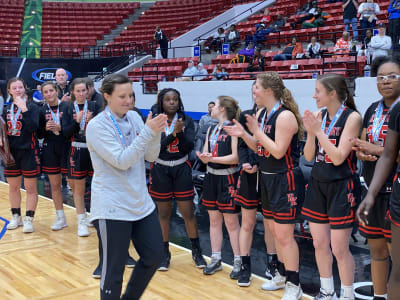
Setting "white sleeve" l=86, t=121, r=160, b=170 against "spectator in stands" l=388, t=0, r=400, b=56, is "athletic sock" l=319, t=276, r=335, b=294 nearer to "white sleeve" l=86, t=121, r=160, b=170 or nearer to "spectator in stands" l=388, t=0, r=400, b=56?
"white sleeve" l=86, t=121, r=160, b=170

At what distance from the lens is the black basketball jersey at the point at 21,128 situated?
5.23 metres

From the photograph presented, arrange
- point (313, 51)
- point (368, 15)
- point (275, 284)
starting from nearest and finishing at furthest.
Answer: point (275, 284)
point (368, 15)
point (313, 51)

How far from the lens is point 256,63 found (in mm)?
11039

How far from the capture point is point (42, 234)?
542cm

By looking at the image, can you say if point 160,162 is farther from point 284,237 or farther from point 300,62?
point 300,62

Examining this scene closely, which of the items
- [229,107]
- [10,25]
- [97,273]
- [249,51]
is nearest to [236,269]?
[97,273]

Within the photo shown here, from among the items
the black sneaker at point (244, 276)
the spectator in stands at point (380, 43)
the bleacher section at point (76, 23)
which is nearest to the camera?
the black sneaker at point (244, 276)

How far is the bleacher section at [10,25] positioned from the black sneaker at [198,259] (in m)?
15.9

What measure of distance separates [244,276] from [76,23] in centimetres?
1995

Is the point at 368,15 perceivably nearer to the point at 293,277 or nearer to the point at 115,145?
the point at 293,277

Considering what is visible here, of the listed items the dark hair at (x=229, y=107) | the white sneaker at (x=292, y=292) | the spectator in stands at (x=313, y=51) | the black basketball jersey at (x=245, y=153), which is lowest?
the white sneaker at (x=292, y=292)

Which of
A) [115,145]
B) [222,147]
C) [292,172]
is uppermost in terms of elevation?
[115,145]

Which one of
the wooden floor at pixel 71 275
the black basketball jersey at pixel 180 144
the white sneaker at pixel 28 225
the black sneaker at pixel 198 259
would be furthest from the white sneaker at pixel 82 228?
the black basketball jersey at pixel 180 144

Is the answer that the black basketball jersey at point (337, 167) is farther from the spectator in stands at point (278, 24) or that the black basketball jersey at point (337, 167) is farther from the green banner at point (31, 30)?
the green banner at point (31, 30)
